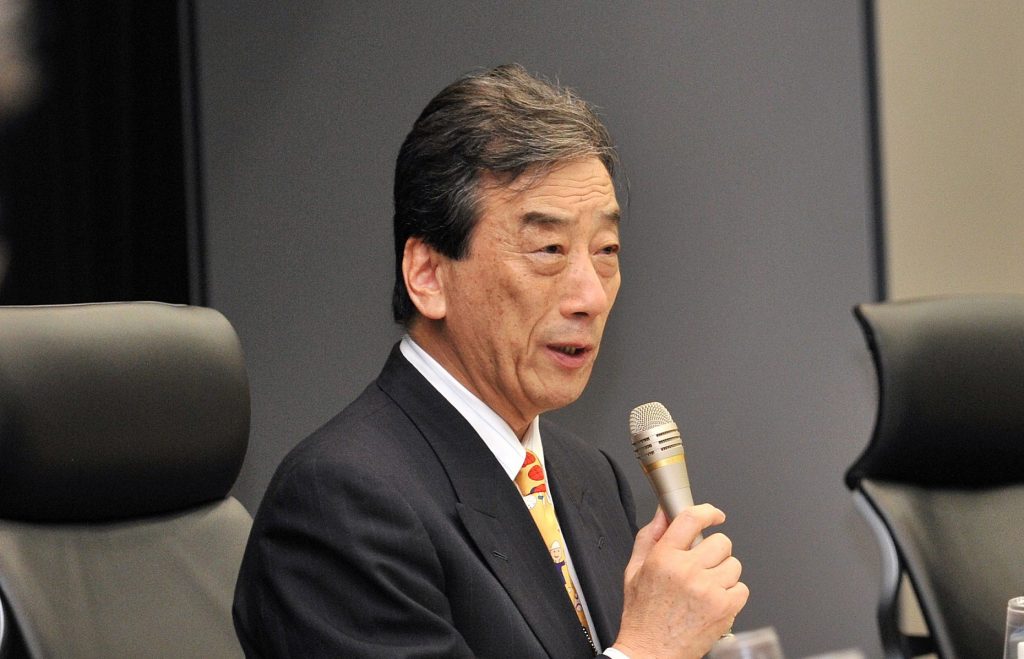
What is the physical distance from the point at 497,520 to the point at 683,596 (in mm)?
252

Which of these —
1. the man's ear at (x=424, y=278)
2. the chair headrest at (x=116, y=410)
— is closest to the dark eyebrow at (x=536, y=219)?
the man's ear at (x=424, y=278)

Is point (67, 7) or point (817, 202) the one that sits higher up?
point (67, 7)

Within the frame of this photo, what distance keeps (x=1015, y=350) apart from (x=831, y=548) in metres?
1.11

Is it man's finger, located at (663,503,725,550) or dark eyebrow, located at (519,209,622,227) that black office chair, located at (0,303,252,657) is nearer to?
dark eyebrow, located at (519,209,622,227)

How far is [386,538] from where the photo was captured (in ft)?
4.05

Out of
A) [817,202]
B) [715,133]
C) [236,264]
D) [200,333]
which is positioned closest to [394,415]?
[200,333]

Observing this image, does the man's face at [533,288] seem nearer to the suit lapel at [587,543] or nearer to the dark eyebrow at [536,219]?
the dark eyebrow at [536,219]

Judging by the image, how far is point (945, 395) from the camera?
2.06 metres

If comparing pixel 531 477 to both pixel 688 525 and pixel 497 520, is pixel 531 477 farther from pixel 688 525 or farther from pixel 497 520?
pixel 688 525

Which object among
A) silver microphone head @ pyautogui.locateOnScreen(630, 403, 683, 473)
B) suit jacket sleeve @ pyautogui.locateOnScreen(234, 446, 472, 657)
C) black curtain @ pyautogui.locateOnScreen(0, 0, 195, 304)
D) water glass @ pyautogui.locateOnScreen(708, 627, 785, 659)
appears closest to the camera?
water glass @ pyautogui.locateOnScreen(708, 627, 785, 659)

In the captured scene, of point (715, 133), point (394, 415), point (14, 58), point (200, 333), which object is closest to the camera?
point (394, 415)

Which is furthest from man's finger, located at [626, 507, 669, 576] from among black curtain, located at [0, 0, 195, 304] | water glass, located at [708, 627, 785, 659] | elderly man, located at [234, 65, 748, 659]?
black curtain, located at [0, 0, 195, 304]

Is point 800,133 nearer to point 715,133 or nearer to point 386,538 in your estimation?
point 715,133

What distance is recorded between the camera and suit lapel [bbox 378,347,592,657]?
133 centimetres
